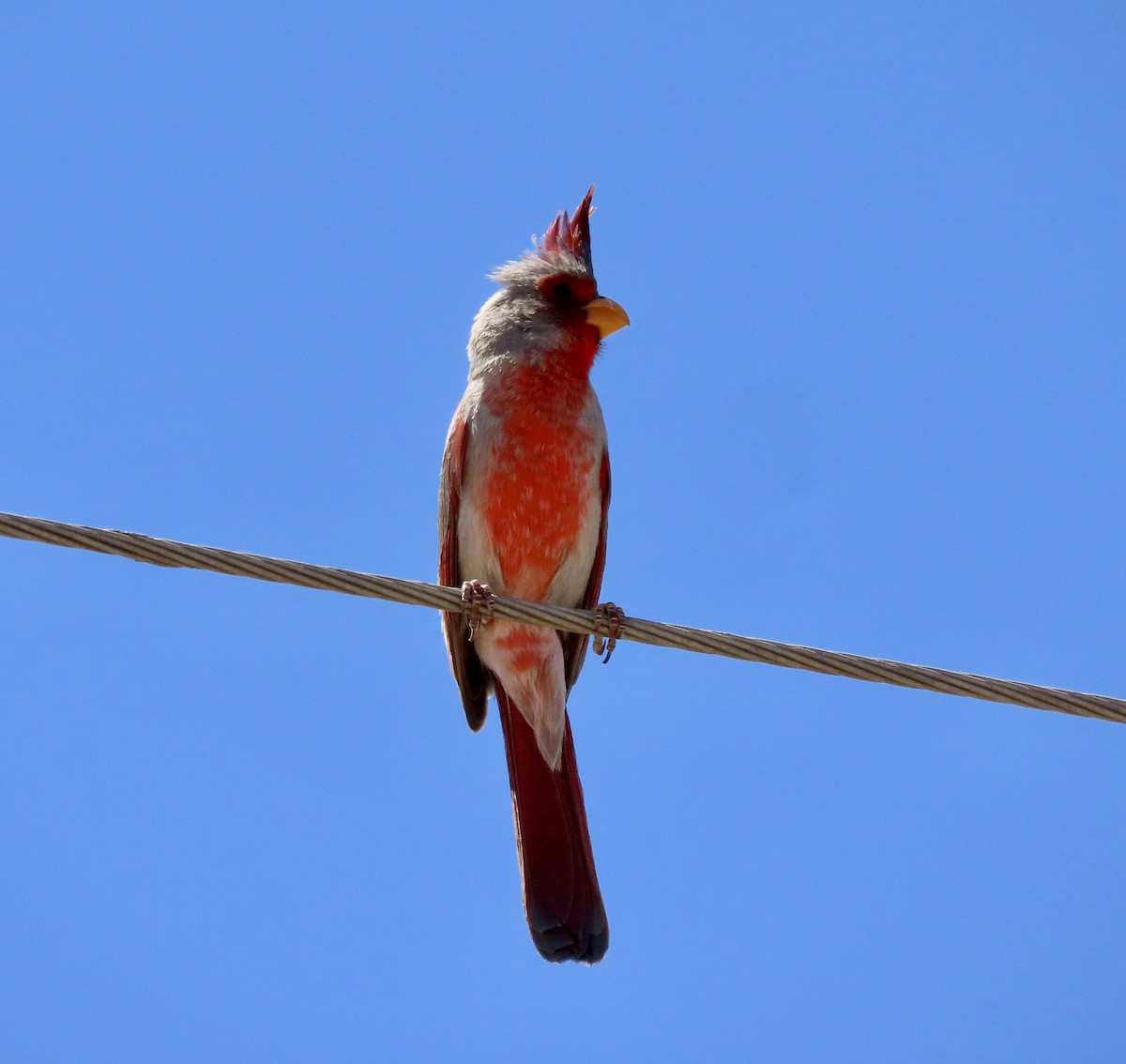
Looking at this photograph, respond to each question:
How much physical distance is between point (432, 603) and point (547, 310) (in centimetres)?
245

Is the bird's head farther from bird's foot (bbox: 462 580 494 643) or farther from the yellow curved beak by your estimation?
bird's foot (bbox: 462 580 494 643)

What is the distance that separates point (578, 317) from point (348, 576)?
2.66 metres

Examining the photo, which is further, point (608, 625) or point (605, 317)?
point (605, 317)

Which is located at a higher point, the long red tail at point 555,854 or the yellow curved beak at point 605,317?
the yellow curved beak at point 605,317

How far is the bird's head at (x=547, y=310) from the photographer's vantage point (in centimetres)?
566

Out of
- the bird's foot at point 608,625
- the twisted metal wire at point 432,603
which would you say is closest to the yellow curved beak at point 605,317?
the bird's foot at point 608,625

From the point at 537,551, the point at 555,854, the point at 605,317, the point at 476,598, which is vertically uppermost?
the point at 605,317

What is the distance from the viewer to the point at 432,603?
145 inches

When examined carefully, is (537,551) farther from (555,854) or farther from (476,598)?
(555,854)

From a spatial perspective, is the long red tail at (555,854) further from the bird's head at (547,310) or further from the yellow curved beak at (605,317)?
the yellow curved beak at (605,317)

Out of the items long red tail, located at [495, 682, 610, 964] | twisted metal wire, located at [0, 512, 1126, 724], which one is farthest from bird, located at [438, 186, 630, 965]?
twisted metal wire, located at [0, 512, 1126, 724]

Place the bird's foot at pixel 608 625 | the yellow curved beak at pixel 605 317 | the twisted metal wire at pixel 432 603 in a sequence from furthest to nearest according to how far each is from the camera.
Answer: the yellow curved beak at pixel 605 317
the bird's foot at pixel 608 625
the twisted metal wire at pixel 432 603

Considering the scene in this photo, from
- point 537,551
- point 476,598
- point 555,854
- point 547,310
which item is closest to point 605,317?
point 547,310

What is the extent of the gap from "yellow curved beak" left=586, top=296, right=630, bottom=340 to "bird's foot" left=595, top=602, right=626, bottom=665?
1655 mm
